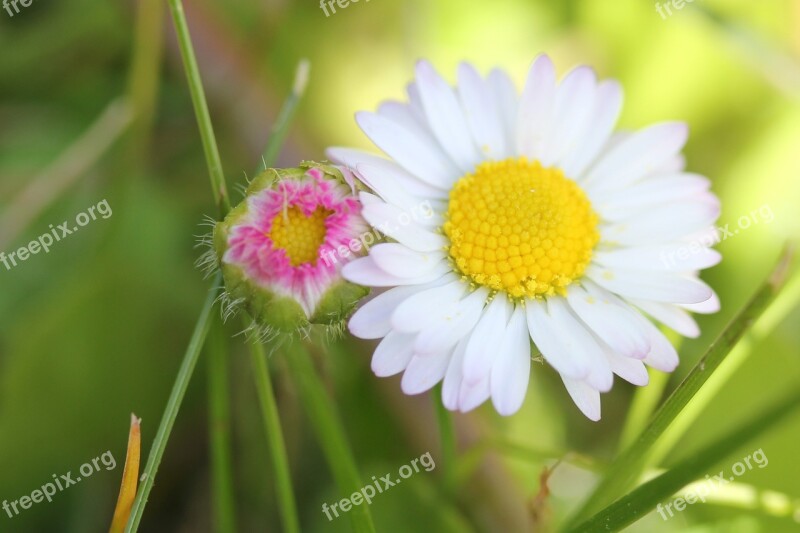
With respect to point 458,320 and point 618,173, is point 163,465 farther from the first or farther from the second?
point 618,173

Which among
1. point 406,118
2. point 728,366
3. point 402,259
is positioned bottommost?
point 728,366

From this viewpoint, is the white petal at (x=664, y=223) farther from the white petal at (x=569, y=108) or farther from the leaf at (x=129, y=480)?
the leaf at (x=129, y=480)

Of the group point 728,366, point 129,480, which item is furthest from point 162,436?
point 728,366

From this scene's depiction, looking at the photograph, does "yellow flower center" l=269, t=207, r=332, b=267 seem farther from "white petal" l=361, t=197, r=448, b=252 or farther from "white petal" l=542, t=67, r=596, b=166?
"white petal" l=542, t=67, r=596, b=166

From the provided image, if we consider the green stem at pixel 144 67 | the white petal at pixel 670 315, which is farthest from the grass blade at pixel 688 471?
the green stem at pixel 144 67

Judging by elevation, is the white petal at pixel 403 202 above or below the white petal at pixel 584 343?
above

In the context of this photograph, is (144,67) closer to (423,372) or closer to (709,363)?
(423,372)

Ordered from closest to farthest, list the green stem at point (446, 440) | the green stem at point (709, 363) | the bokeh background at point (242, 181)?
the green stem at point (709, 363), the green stem at point (446, 440), the bokeh background at point (242, 181)

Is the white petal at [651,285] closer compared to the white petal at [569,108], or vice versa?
the white petal at [651,285]
